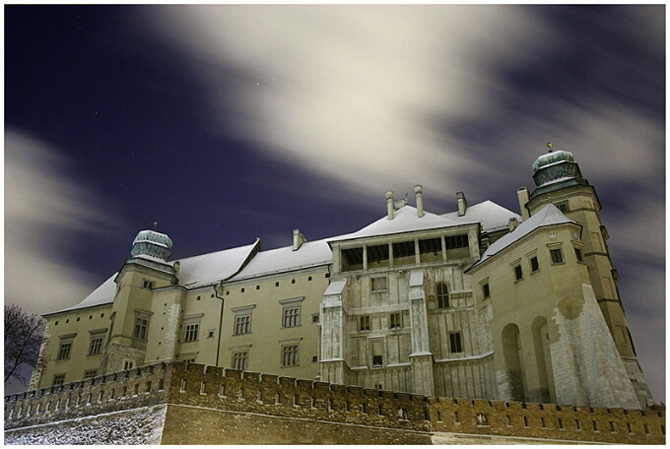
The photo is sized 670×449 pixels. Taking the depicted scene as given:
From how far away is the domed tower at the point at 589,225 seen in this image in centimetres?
3241

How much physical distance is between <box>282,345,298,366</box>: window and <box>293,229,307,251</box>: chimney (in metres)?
9.90

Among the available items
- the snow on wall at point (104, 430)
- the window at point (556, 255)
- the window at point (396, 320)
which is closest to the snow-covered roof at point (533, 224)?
the window at point (556, 255)

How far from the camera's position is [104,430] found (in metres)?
24.6

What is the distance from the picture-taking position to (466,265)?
36.6m

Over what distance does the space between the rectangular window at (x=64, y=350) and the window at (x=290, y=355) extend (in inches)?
655

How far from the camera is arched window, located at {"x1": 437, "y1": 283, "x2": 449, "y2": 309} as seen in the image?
35.9 meters

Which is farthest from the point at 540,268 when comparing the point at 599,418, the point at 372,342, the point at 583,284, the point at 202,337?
the point at 202,337

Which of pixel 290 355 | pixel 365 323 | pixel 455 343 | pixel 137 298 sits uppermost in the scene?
pixel 137 298

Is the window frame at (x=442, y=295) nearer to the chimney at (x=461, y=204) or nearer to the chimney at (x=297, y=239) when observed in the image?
the chimney at (x=461, y=204)

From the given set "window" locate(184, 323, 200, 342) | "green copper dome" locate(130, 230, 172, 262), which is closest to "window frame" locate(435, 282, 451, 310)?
"window" locate(184, 323, 200, 342)

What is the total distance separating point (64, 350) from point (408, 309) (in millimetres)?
25825

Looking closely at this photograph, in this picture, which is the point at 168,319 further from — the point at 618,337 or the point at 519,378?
the point at 618,337

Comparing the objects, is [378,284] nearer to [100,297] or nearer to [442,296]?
[442,296]

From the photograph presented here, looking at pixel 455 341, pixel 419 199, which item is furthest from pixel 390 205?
pixel 455 341
